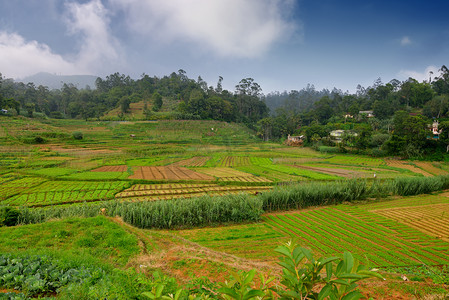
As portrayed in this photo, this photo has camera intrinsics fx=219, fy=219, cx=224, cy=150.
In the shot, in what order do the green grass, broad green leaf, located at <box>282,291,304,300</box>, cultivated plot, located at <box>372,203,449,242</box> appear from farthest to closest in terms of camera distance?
1. the green grass
2. cultivated plot, located at <box>372,203,449,242</box>
3. broad green leaf, located at <box>282,291,304,300</box>

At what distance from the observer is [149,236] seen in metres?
9.88

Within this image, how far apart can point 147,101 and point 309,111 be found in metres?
61.0

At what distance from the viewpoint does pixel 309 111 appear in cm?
8125

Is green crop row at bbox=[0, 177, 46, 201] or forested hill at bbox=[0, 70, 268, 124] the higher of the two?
forested hill at bbox=[0, 70, 268, 124]

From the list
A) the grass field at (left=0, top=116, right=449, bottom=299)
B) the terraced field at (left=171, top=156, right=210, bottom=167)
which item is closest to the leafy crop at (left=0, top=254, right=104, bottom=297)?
the grass field at (left=0, top=116, right=449, bottom=299)

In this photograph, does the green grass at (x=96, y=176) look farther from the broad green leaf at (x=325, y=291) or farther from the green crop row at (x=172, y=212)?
the broad green leaf at (x=325, y=291)

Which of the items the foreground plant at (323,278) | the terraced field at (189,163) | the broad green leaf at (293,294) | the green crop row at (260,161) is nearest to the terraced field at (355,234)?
the foreground plant at (323,278)

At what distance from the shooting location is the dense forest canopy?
4503cm

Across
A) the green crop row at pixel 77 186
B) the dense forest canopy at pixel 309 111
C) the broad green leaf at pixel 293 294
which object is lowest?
the green crop row at pixel 77 186

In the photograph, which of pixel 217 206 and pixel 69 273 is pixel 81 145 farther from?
pixel 69 273

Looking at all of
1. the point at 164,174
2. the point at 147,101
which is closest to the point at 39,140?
the point at 164,174

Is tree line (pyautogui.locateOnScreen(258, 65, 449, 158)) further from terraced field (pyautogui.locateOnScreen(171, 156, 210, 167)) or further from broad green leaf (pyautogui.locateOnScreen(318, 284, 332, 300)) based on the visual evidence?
broad green leaf (pyautogui.locateOnScreen(318, 284, 332, 300))

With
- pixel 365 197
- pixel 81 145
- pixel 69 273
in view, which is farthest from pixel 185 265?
pixel 81 145

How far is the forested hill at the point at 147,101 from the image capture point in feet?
230
